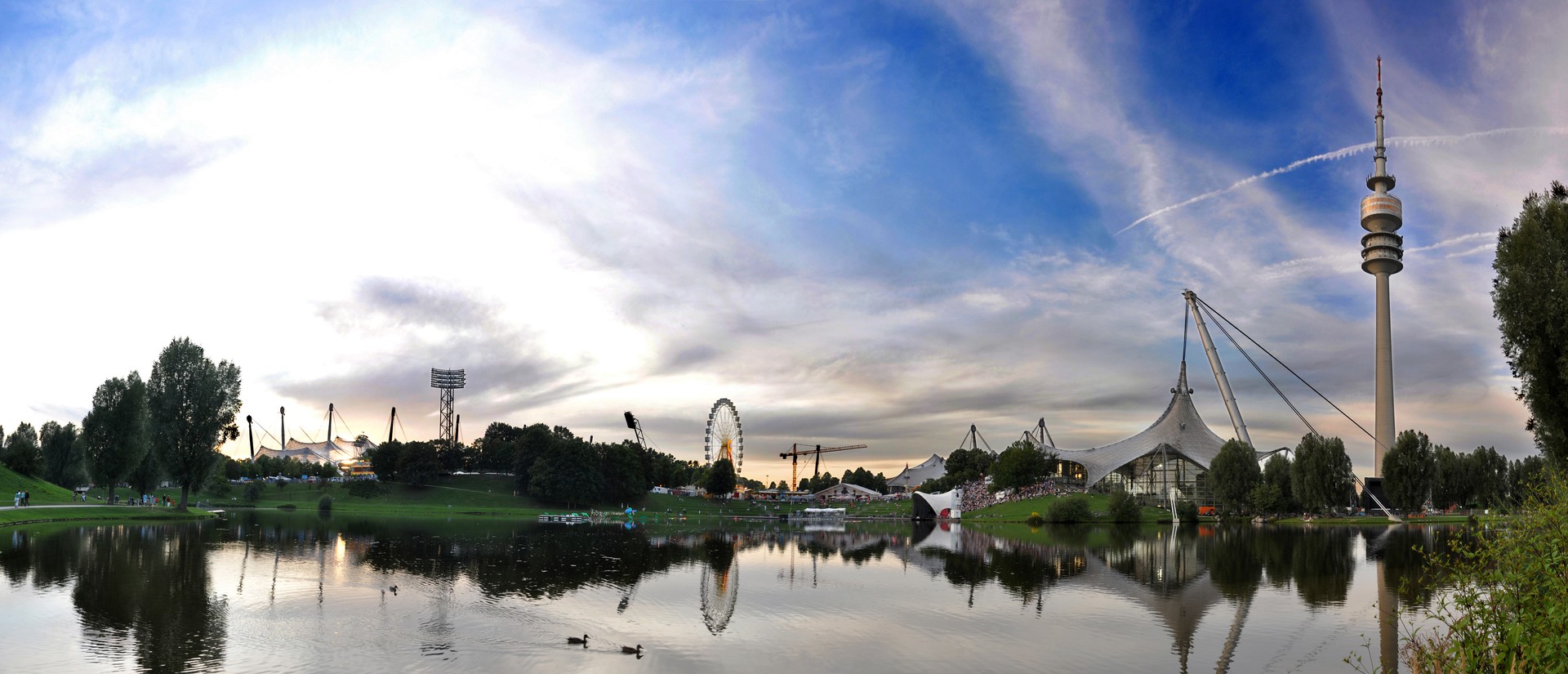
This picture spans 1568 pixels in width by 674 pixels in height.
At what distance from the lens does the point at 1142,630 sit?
27734mm

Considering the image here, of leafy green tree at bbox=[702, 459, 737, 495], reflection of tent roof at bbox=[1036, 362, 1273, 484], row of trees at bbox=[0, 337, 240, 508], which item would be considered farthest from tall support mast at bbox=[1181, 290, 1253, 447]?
row of trees at bbox=[0, 337, 240, 508]

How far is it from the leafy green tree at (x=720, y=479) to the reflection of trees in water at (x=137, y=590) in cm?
9314

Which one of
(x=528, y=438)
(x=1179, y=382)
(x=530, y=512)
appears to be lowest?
(x=530, y=512)

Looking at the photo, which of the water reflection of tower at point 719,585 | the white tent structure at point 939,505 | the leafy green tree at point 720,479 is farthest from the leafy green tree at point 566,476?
the water reflection of tower at point 719,585

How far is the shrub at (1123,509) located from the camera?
336 ft

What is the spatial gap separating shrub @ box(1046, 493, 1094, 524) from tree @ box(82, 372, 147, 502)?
293ft

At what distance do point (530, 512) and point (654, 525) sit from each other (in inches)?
899

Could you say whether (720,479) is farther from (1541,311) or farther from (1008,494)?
(1541,311)

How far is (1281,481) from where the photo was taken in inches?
4026

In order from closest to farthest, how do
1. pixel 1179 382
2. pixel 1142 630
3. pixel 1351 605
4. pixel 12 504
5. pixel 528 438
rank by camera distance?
pixel 1142 630, pixel 1351 605, pixel 12 504, pixel 528 438, pixel 1179 382

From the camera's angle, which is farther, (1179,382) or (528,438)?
(1179,382)

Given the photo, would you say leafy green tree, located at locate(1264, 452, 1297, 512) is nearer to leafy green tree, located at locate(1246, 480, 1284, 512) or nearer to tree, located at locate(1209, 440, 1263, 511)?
leafy green tree, located at locate(1246, 480, 1284, 512)

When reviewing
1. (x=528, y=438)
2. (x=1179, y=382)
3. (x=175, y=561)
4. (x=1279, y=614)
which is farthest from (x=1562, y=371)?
(x=1179, y=382)

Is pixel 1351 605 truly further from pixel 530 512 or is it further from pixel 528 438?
pixel 528 438
